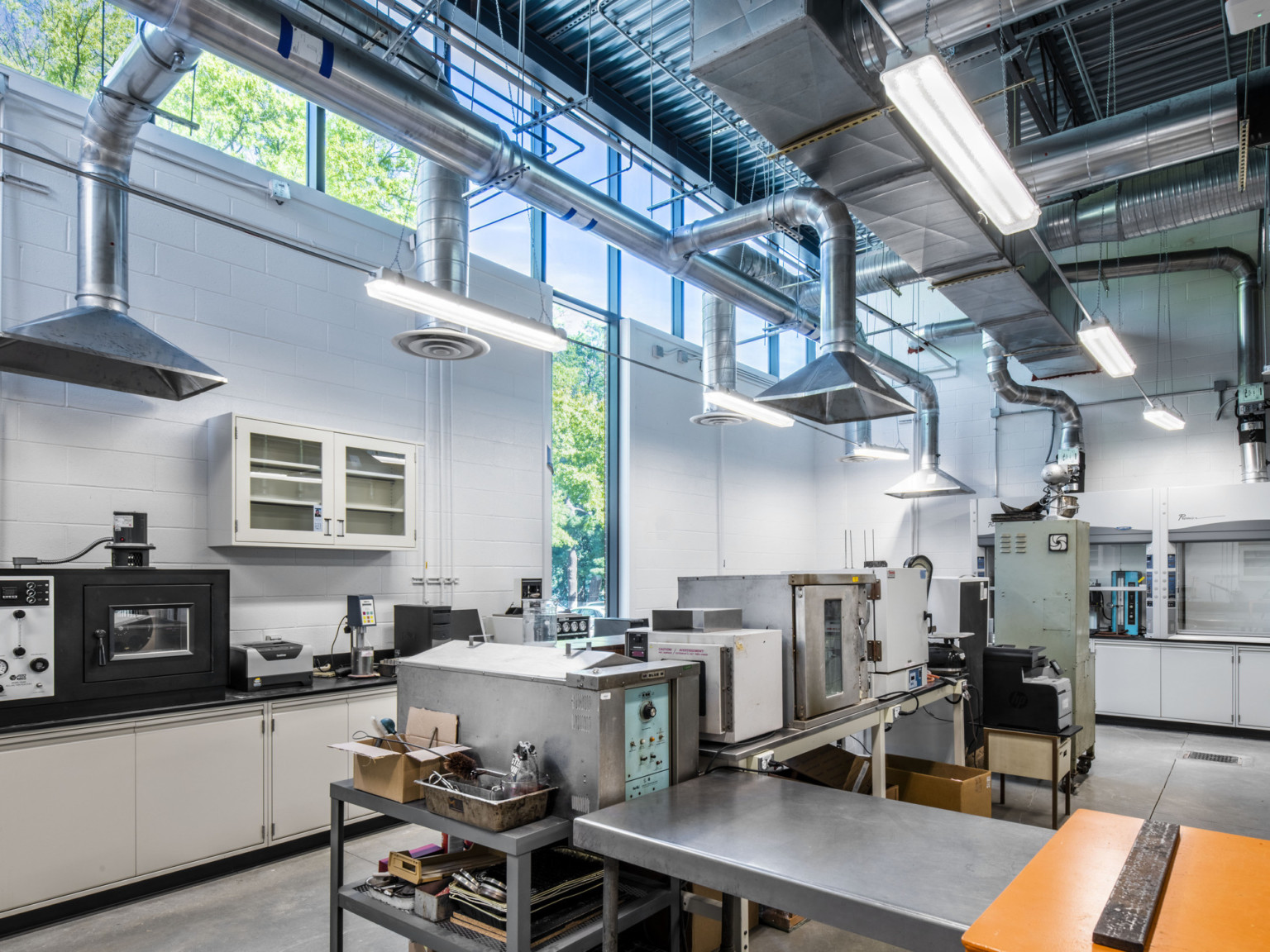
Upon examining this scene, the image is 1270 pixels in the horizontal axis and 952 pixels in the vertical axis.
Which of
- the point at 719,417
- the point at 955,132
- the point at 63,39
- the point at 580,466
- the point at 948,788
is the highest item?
the point at 63,39

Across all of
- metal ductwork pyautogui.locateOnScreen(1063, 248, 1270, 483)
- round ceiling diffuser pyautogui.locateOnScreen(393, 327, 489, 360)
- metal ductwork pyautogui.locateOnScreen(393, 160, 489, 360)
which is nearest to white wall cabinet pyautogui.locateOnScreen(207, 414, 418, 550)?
round ceiling diffuser pyautogui.locateOnScreen(393, 327, 489, 360)

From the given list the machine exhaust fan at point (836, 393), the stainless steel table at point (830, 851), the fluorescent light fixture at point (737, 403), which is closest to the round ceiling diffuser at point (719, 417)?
the fluorescent light fixture at point (737, 403)

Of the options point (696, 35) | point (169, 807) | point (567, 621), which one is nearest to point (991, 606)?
point (567, 621)

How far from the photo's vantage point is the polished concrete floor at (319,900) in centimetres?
278

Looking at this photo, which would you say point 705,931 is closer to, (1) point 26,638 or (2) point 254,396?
(1) point 26,638

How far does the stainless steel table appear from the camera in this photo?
→ 1442mm

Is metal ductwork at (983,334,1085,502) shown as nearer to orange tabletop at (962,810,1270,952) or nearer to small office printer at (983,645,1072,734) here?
small office printer at (983,645,1072,734)

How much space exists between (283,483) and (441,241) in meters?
1.46

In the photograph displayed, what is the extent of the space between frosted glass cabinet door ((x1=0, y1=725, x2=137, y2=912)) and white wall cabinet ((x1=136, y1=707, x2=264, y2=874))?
63 mm

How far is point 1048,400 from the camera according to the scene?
23.5 feet

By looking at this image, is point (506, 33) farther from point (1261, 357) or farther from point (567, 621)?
point (1261, 357)

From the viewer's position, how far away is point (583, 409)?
6.44 meters

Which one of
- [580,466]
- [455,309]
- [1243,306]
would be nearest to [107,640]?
[455,309]

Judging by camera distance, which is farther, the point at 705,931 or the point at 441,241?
the point at 441,241
